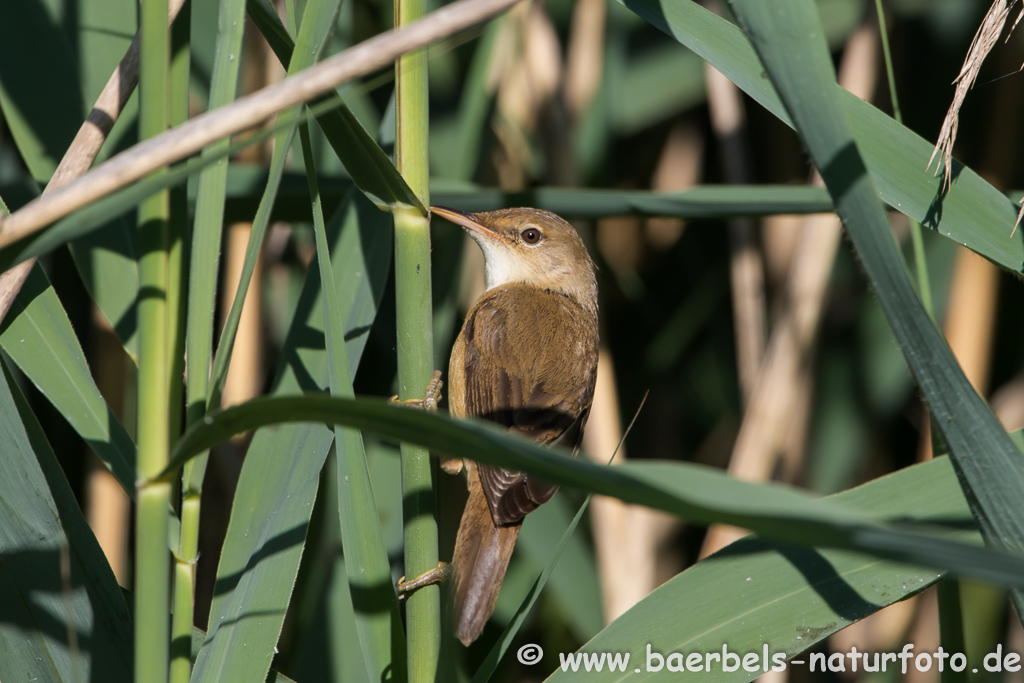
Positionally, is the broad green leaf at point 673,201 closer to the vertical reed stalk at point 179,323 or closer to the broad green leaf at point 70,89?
the broad green leaf at point 70,89

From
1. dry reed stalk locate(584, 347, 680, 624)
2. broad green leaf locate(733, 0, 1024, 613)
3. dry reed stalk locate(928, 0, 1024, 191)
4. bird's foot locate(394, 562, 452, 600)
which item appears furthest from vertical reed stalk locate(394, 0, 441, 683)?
dry reed stalk locate(584, 347, 680, 624)

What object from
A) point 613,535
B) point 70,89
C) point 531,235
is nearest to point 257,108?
point 70,89

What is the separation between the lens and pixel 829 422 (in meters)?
2.79

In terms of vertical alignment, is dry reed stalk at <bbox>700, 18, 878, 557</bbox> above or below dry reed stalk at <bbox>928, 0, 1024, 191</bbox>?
above

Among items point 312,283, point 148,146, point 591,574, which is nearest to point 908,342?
point 148,146

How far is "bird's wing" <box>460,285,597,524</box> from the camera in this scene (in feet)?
6.53

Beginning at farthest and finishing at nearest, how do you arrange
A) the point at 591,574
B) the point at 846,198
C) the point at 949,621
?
the point at 591,574, the point at 949,621, the point at 846,198

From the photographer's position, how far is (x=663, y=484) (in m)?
0.64

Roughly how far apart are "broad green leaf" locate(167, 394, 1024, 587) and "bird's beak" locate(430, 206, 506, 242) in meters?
1.06

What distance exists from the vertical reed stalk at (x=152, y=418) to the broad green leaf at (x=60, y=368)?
30 centimetres

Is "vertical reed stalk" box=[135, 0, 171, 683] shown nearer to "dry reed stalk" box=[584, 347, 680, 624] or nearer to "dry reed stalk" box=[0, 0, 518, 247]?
"dry reed stalk" box=[0, 0, 518, 247]

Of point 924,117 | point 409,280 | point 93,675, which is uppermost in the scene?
point 924,117

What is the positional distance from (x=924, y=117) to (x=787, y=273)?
0.65 metres

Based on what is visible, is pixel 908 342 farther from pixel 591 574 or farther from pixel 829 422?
pixel 829 422
